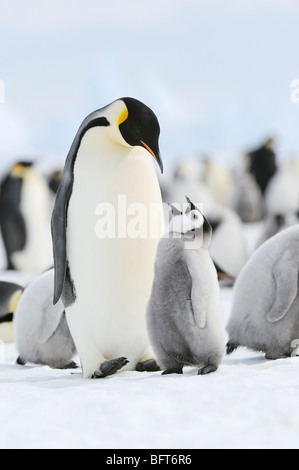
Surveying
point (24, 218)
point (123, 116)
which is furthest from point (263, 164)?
point (123, 116)

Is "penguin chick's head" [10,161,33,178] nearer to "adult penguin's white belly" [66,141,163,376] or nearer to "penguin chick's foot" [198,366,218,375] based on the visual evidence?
"adult penguin's white belly" [66,141,163,376]

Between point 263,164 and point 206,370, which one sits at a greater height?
point 206,370

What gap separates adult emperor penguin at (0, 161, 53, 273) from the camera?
7.70 m

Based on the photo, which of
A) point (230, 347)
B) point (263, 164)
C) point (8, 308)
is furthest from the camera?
point (263, 164)

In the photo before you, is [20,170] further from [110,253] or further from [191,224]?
[191,224]

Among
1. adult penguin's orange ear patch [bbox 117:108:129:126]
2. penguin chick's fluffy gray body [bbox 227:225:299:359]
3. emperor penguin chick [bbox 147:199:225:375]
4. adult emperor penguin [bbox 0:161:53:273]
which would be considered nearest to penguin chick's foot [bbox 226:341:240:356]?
penguin chick's fluffy gray body [bbox 227:225:299:359]

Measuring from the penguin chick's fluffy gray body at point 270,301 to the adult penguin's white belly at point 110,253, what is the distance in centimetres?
37

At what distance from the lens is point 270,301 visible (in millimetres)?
2787

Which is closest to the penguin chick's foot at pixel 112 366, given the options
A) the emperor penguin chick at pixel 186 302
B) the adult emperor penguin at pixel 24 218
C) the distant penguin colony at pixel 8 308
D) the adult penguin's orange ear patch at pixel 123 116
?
the emperor penguin chick at pixel 186 302

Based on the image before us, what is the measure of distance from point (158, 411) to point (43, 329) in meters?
1.14

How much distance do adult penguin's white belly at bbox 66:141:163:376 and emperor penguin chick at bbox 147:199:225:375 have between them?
0.17 meters

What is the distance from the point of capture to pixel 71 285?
A: 8.95 ft

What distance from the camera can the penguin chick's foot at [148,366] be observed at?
273cm
